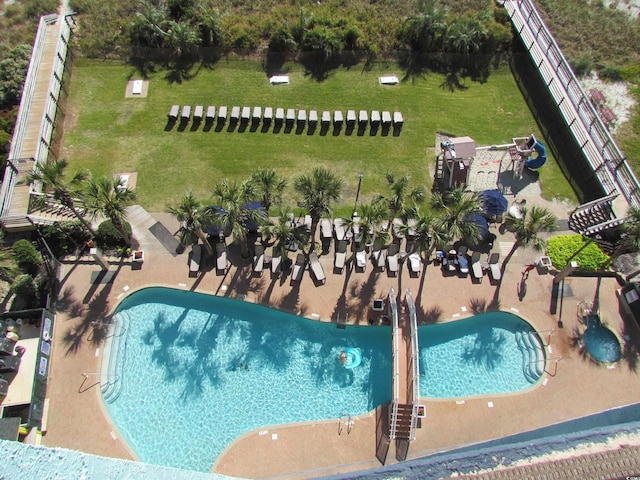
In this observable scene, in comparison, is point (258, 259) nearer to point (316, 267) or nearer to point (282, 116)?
point (316, 267)

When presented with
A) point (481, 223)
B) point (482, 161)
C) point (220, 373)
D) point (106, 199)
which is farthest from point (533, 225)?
point (106, 199)

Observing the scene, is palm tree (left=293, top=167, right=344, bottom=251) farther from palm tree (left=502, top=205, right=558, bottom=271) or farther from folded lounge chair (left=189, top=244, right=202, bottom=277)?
palm tree (left=502, top=205, right=558, bottom=271)

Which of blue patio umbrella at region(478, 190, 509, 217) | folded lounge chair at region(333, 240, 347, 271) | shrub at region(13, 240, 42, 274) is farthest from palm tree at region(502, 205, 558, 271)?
shrub at region(13, 240, 42, 274)

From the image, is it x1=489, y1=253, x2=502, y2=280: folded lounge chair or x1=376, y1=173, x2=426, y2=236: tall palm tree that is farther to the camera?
x1=489, y1=253, x2=502, y2=280: folded lounge chair

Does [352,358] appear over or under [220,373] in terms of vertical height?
over

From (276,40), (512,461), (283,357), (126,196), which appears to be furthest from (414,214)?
(276,40)

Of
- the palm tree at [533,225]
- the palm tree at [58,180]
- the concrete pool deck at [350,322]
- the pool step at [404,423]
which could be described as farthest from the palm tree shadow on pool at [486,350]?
the palm tree at [58,180]
